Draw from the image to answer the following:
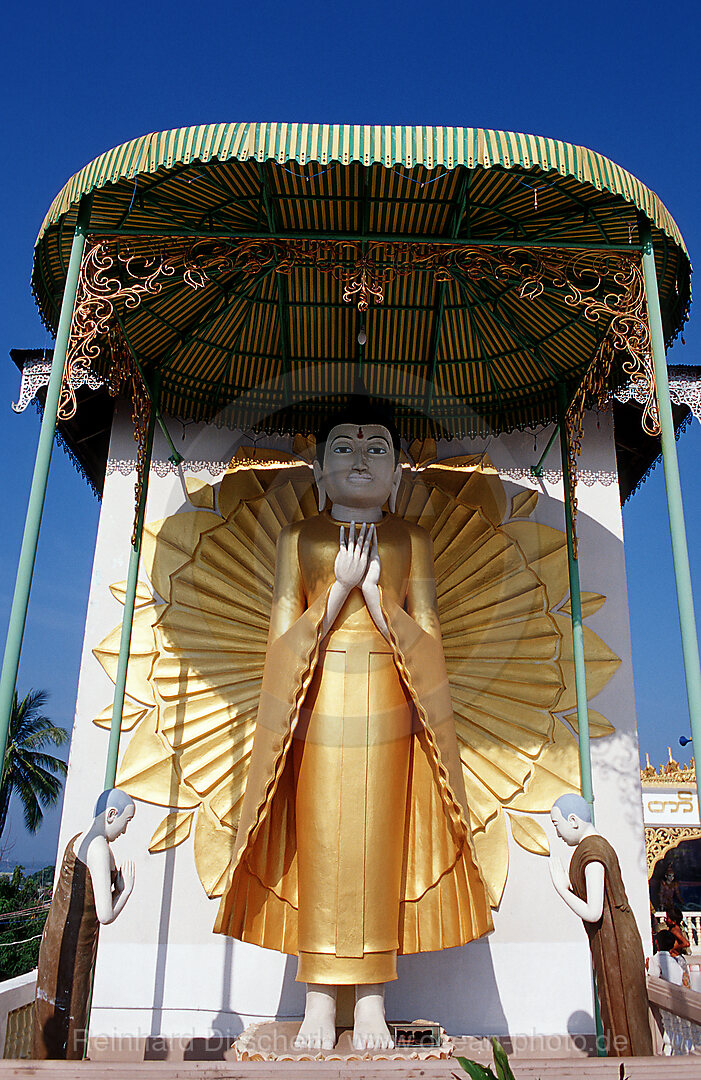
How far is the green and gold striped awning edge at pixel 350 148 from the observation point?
400 cm

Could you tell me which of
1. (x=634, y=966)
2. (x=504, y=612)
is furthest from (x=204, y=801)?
(x=634, y=966)

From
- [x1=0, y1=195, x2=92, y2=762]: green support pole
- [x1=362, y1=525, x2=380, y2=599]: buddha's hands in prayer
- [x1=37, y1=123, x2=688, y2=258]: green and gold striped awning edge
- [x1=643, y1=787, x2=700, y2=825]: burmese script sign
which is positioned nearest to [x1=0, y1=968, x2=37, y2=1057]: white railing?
[x1=0, y1=195, x2=92, y2=762]: green support pole

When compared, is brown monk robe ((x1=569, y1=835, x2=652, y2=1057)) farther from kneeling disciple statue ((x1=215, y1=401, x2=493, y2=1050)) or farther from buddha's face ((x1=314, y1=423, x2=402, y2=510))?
buddha's face ((x1=314, y1=423, x2=402, y2=510))

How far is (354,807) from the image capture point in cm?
484

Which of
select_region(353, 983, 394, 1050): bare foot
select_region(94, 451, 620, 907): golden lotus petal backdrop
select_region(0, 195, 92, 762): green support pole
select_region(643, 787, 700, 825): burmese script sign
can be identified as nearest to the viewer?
select_region(0, 195, 92, 762): green support pole

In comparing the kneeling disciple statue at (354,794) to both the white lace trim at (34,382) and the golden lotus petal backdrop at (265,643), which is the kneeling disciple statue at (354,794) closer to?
the golden lotus petal backdrop at (265,643)

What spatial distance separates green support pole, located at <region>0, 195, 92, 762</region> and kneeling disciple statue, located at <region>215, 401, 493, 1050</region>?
1.67 m

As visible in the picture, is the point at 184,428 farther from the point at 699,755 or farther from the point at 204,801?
the point at 699,755

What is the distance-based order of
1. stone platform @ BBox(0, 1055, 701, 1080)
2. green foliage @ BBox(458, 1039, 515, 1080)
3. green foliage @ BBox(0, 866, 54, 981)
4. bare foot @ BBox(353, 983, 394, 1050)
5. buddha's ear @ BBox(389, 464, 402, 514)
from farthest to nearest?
Answer: 1. green foliage @ BBox(0, 866, 54, 981)
2. buddha's ear @ BBox(389, 464, 402, 514)
3. bare foot @ BBox(353, 983, 394, 1050)
4. stone platform @ BBox(0, 1055, 701, 1080)
5. green foliage @ BBox(458, 1039, 515, 1080)

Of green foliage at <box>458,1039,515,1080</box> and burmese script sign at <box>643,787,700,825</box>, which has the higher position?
burmese script sign at <box>643,787,700,825</box>

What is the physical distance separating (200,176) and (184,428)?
9.09 ft

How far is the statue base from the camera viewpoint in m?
4.13

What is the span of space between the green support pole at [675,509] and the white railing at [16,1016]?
3912mm

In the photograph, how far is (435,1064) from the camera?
3.28m
